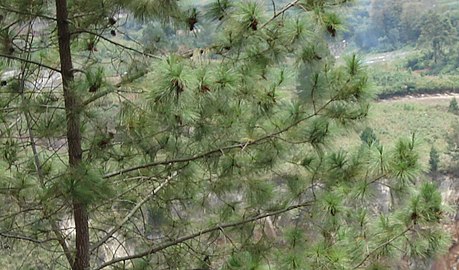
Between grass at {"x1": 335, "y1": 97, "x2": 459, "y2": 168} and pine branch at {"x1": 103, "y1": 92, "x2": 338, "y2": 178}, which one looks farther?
grass at {"x1": 335, "y1": 97, "x2": 459, "y2": 168}

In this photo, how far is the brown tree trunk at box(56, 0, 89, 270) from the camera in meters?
1.86

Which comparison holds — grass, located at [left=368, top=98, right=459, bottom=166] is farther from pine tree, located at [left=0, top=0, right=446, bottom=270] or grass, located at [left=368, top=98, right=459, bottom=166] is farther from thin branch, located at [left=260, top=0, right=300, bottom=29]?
thin branch, located at [left=260, top=0, right=300, bottom=29]

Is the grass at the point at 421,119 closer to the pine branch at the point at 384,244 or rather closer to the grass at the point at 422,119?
the grass at the point at 422,119

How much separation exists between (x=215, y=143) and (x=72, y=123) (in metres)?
0.49

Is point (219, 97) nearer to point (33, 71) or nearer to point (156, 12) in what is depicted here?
point (156, 12)

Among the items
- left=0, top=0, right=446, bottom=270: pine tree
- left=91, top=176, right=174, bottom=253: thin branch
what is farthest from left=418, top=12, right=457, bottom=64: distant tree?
left=91, top=176, right=174, bottom=253: thin branch

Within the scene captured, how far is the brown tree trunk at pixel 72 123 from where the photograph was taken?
1.86 metres

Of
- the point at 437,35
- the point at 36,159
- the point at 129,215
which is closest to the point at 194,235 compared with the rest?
the point at 129,215

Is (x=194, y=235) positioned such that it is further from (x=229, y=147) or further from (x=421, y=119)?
(x=421, y=119)

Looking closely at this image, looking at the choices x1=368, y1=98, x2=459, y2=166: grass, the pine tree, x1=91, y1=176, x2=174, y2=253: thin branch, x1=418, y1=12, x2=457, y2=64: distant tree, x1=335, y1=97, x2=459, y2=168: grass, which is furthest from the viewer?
x1=418, y1=12, x2=457, y2=64: distant tree

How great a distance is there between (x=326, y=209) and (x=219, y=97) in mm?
527

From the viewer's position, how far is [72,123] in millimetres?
1928

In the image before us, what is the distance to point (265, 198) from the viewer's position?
85.5 inches

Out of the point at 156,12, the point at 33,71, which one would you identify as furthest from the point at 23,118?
the point at 156,12
